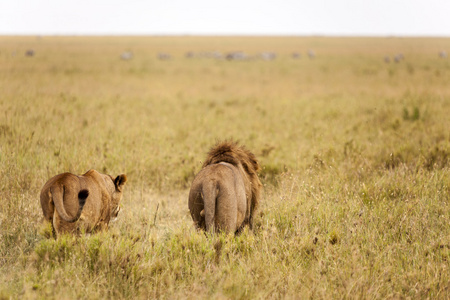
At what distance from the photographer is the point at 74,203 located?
3.38 metres

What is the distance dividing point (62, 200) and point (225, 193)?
1.38 m

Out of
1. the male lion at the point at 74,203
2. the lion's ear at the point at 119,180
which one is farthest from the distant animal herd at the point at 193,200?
the lion's ear at the point at 119,180

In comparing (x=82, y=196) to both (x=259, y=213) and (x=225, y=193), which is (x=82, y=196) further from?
(x=259, y=213)

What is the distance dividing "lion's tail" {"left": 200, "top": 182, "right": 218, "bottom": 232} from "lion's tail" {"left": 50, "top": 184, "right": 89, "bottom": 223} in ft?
3.37

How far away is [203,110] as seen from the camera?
12.7 metres

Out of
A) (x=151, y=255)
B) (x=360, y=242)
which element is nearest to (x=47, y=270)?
(x=151, y=255)

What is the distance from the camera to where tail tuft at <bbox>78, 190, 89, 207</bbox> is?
3.40 metres

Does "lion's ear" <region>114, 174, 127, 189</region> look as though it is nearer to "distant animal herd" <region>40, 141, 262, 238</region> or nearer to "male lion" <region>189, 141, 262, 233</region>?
"distant animal herd" <region>40, 141, 262, 238</region>

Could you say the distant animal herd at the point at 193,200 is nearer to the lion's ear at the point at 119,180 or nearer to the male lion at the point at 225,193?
the male lion at the point at 225,193

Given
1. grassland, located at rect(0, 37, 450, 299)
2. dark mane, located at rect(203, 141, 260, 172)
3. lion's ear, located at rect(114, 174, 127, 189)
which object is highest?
dark mane, located at rect(203, 141, 260, 172)

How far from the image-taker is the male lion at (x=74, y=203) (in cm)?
328

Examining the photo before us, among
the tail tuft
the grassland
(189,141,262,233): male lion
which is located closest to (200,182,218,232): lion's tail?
(189,141,262,233): male lion

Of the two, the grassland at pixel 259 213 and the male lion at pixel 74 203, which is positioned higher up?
the male lion at pixel 74 203

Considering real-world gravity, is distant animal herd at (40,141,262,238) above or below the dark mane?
below
